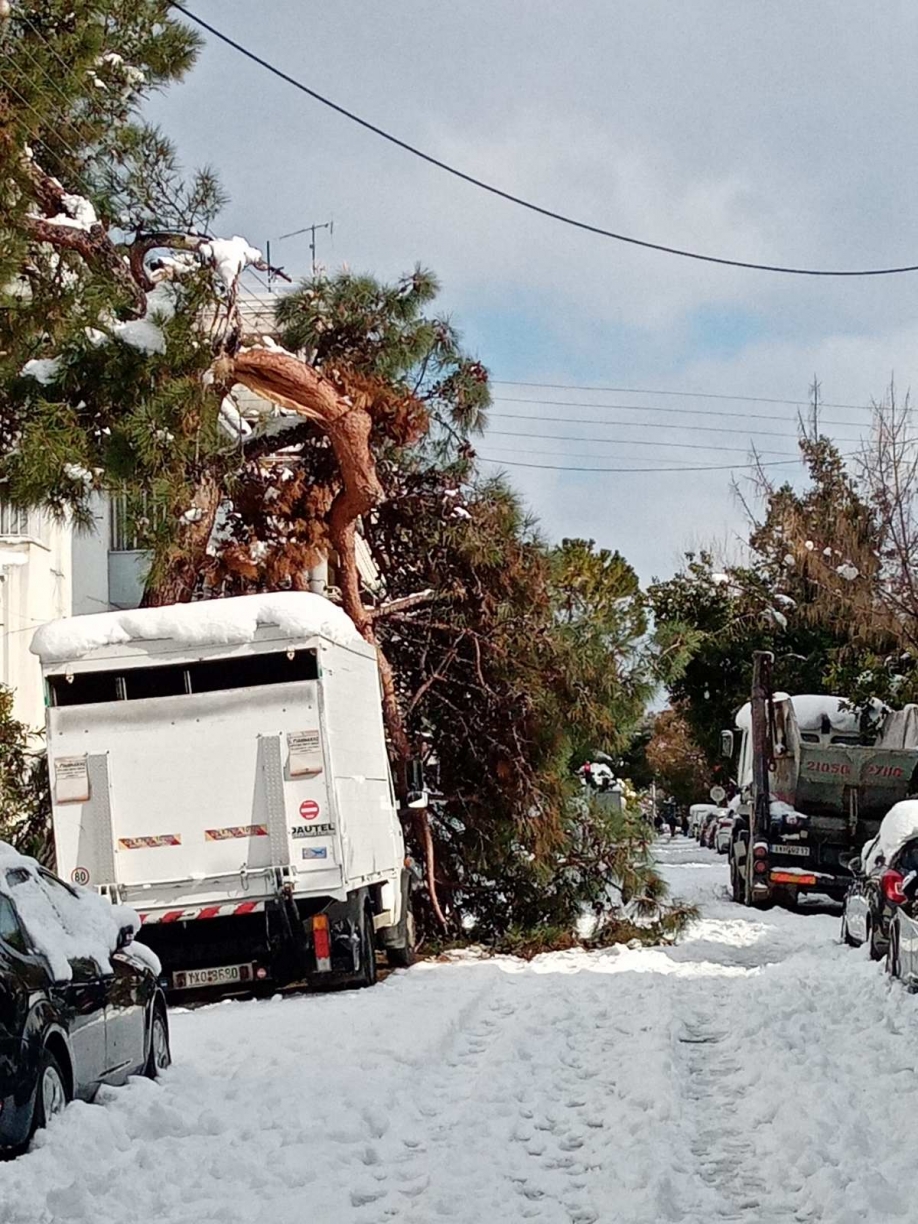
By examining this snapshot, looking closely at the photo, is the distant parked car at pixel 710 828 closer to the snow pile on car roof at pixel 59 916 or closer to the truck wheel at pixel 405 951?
the truck wheel at pixel 405 951

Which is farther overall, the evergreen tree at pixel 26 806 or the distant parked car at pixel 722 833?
the distant parked car at pixel 722 833

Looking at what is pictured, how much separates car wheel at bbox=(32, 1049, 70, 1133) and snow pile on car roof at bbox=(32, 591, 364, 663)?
652 cm

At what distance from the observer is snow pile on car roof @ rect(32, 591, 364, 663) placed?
14.7 m

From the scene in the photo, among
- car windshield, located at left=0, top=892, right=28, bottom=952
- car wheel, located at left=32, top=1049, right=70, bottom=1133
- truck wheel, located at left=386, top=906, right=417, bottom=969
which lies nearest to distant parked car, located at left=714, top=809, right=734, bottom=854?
truck wheel, located at left=386, top=906, right=417, bottom=969

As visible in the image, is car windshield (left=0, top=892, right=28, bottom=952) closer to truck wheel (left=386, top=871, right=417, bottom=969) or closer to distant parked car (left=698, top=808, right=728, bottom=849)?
truck wheel (left=386, top=871, right=417, bottom=969)

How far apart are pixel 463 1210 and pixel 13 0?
Result: 425 inches

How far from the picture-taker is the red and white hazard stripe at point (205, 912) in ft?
48.0

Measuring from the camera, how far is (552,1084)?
10.4 m

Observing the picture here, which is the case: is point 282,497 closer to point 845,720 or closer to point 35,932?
point 35,932

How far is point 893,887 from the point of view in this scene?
14.8 metres

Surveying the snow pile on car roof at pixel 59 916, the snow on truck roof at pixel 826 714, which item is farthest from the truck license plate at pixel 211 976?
the snow on truck roof at pixel 826 714

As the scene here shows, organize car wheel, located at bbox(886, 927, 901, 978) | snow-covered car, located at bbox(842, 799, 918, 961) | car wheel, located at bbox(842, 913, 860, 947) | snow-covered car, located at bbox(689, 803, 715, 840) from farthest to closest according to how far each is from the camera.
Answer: snow-covered car, located at bbox(689, 803, 715, 840) < car wheel, located at bbox(842, 913, 860, 947) < snow-covered car, located at bbox(842, 799, 918, 961) < car wheel, located at bbox(886, 927, 901, 978)

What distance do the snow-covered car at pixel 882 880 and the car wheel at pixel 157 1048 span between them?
6.50 meters

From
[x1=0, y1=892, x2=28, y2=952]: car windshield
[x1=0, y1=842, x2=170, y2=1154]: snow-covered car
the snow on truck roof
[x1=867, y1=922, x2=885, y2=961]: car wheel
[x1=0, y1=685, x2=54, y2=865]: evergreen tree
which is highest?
the snow on truck roof
